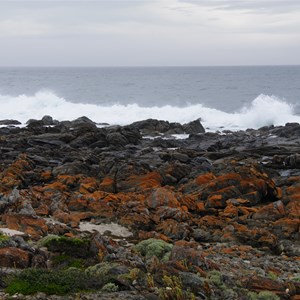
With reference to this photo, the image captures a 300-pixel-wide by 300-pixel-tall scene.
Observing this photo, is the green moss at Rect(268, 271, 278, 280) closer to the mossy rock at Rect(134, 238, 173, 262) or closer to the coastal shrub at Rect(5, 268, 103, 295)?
the mossy rock at Rect(134, 238, 173, 262)

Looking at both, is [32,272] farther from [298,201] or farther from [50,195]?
[298,201]

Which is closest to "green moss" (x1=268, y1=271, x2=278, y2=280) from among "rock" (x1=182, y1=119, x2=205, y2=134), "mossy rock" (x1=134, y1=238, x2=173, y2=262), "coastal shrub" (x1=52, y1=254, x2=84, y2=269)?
"mossy rock" (x1=134, y1=238, x2=173, y2=262)

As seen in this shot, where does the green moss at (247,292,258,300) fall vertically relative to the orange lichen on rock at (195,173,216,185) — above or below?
above

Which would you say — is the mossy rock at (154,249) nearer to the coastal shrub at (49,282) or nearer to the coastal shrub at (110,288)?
the coastal shrub at (110,288)

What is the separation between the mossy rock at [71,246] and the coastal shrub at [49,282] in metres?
2.07

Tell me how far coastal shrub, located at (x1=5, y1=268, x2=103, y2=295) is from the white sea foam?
39.4m

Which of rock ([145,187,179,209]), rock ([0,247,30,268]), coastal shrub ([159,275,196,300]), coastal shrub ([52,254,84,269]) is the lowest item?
rock ([145,187,179,209])

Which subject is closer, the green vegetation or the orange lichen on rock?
the green vegetation

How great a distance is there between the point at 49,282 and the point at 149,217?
8539 millimetres

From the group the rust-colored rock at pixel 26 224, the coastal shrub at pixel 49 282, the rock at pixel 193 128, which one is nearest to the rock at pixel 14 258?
the coastal shrub at pixel 49 282

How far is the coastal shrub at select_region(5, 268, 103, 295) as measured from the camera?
379 inches

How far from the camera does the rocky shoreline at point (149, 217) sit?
1065cm

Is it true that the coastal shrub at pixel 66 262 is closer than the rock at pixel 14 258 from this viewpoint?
No

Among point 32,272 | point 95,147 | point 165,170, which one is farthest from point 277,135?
point 32,272
